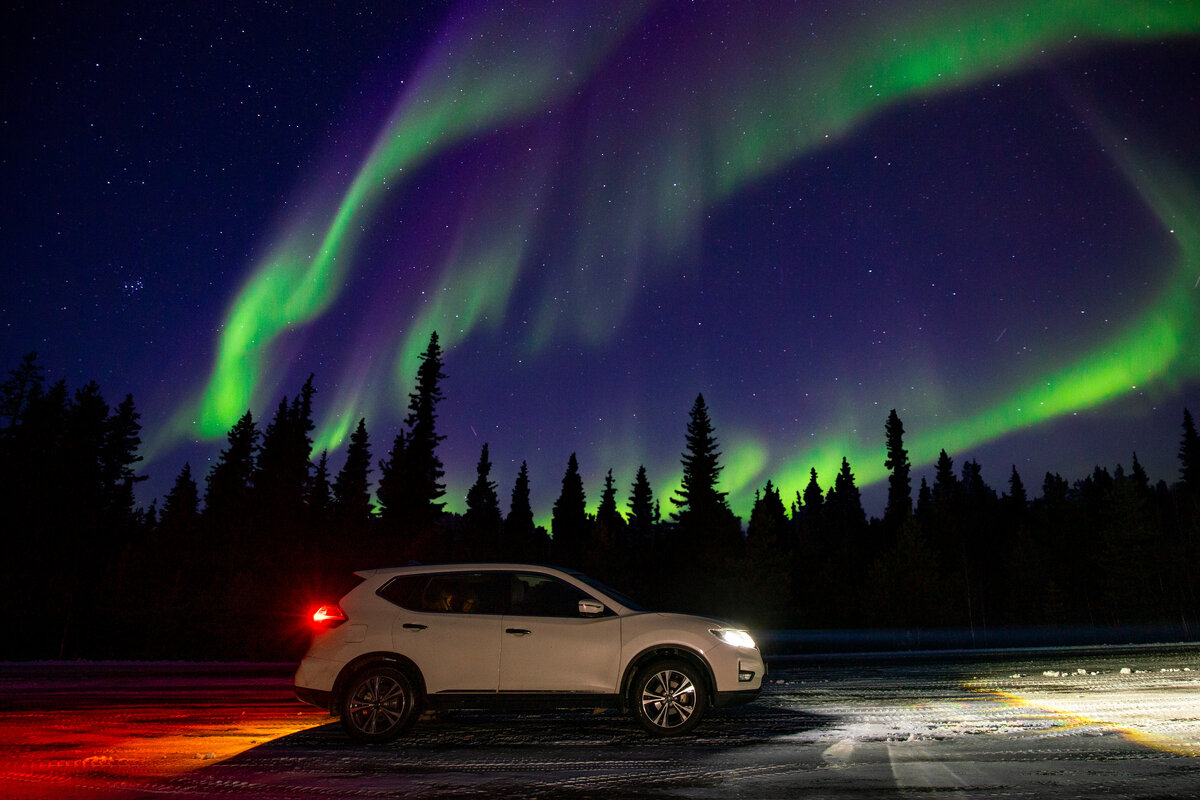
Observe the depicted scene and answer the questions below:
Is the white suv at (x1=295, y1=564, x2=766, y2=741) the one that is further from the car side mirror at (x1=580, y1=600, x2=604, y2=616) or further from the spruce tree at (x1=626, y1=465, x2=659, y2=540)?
the spruce tree at (x1=626, y1=465, x2=659, y2=540)

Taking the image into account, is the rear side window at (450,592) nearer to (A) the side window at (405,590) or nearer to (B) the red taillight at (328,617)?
(A) the side window at (405,590)

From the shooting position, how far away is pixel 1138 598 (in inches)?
2616

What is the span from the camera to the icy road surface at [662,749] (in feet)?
17.9

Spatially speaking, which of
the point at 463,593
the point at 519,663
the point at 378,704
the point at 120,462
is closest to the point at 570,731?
the point at 519,663

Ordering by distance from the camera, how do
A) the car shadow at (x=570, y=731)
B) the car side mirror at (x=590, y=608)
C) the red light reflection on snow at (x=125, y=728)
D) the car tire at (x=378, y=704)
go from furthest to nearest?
the car side mirror at (x=590, y=608), the car tire at (x=378, y=704), the car shadow at (x=570, y=731), the red light reflection on snow at (x=125, y=728)

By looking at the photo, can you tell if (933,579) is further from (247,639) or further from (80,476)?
(80,476)

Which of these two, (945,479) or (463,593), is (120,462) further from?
(945,479)

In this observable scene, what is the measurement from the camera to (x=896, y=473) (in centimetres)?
10725

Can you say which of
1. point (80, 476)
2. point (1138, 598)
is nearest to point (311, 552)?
point (80, 476)

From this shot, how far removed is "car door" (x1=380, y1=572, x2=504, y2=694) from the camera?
7.54m

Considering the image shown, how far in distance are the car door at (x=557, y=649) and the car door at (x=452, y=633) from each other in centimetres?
16

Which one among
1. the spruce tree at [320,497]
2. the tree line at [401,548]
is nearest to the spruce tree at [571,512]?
the tree line at [401,548]

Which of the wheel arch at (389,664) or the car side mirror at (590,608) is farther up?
the car side mirror at (590,608)

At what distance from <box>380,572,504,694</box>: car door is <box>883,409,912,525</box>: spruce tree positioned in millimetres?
102987
